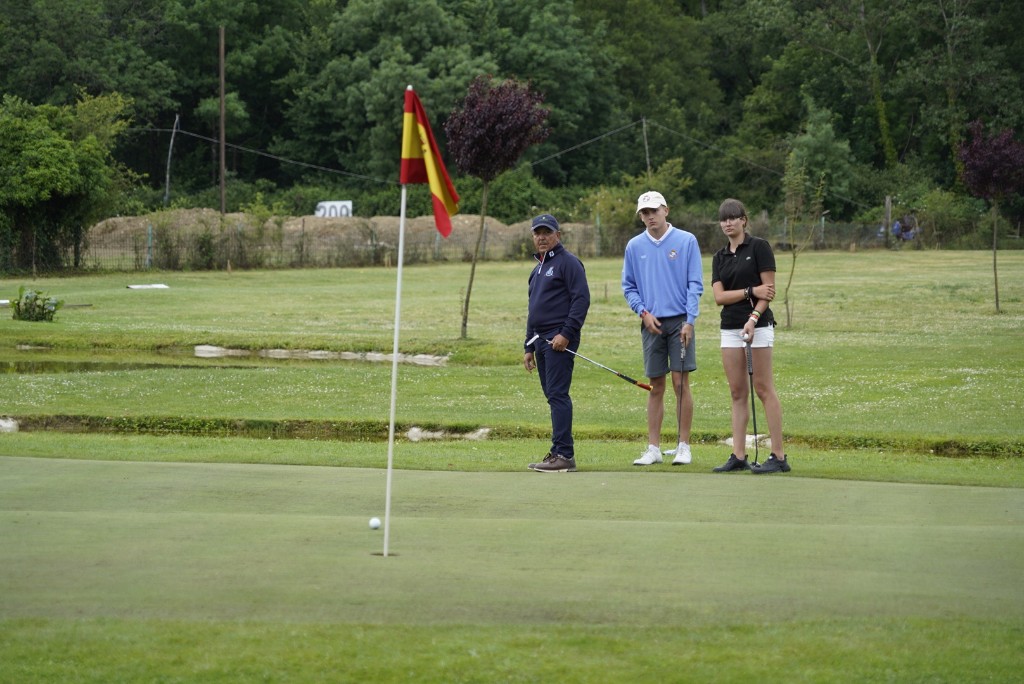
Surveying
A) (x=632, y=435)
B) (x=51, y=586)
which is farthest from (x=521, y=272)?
(x=51, y=586)

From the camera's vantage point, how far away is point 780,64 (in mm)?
96188

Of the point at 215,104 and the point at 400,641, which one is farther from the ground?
the point at 215,104

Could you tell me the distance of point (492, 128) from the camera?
2308 centimetres

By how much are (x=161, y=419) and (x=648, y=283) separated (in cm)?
724

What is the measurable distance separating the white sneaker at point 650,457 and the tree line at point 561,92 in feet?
204

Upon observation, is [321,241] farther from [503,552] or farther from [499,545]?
[503,552]

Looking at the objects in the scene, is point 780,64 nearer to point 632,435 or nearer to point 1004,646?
point 632,435

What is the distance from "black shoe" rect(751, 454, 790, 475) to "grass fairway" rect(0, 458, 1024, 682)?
165 centimetres

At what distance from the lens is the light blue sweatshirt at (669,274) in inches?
437

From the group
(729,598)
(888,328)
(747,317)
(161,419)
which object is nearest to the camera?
(729,598)

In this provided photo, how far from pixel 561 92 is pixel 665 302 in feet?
271

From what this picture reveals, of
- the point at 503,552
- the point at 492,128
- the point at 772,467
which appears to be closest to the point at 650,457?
the point at 772,467

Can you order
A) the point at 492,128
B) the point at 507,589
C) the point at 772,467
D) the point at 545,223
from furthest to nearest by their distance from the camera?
the point at 492,128
the point at 545,223
the point at 772,467
the point at 507,589

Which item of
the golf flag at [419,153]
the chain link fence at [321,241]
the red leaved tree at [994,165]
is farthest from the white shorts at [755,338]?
the chain link fence at [321,241]
